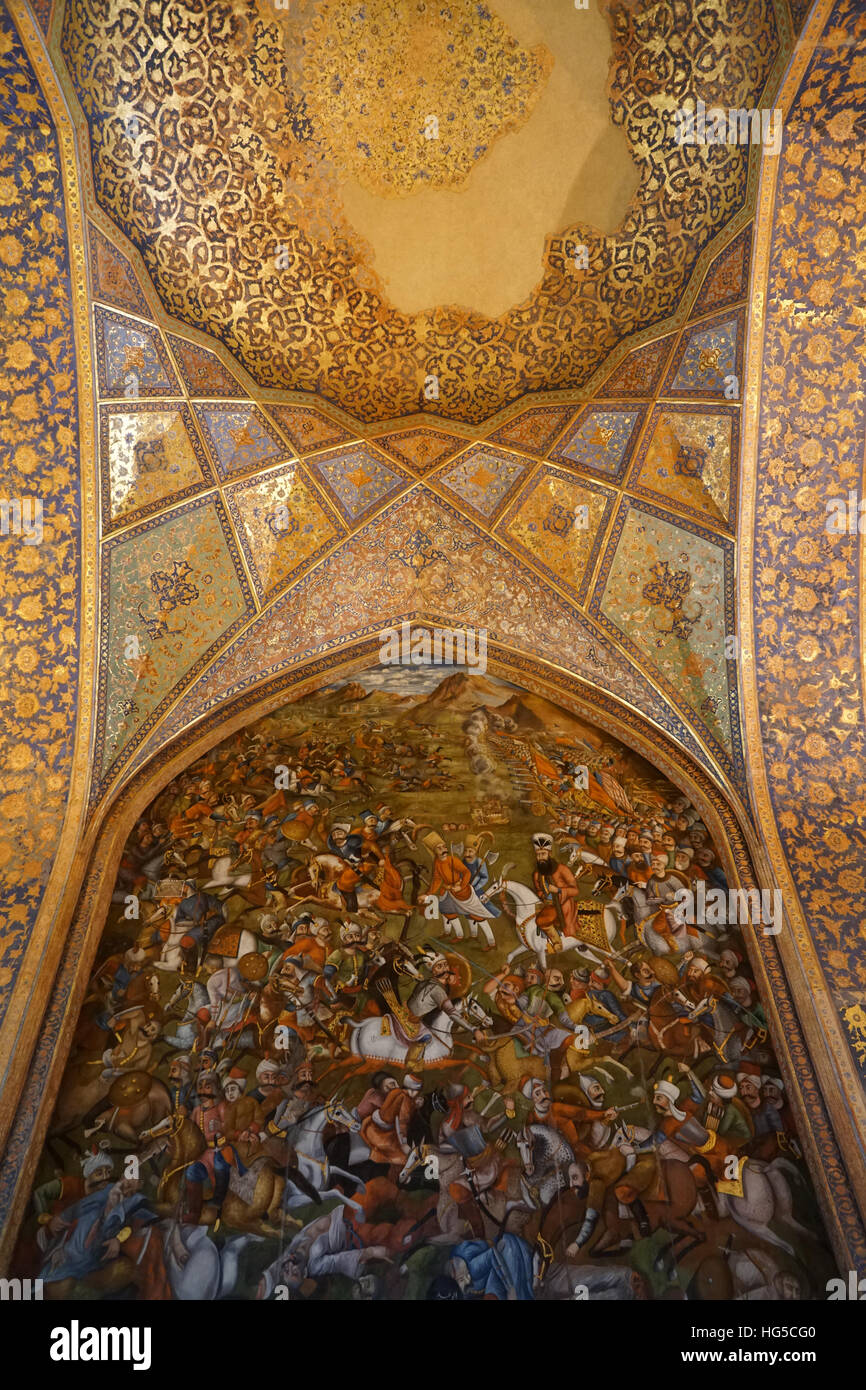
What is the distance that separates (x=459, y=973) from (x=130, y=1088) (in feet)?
8.25

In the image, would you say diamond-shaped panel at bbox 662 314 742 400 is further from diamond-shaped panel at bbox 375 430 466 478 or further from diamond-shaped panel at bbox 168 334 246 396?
diamond-shaped panel at bbox 168 334 246 396

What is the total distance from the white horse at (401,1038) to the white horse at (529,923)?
575mm

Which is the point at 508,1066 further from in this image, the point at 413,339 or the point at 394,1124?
the point at 413,339

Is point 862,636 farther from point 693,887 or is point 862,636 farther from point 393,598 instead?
point 393,598

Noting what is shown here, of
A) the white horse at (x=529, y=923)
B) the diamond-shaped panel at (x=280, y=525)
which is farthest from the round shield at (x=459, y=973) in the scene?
the diamond-shaped panel at (x=280, y=525)

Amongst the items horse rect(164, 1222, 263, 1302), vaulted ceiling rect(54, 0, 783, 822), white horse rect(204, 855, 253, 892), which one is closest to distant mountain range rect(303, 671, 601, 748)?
vaulted ceiling rect(54, 0, 783, 822)

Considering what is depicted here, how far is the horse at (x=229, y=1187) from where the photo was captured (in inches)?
246

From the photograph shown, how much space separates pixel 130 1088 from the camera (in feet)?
23.0

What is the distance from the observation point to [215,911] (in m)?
8.20

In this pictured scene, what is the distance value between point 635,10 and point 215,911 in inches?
338

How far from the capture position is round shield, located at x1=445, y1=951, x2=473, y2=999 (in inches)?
295

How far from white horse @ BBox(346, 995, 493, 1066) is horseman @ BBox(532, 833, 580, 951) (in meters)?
0.90
